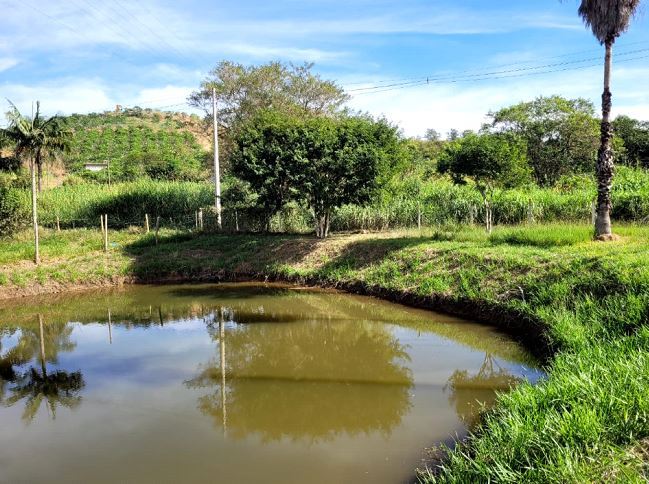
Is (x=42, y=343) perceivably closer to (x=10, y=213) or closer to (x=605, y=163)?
(x=10, y=213)

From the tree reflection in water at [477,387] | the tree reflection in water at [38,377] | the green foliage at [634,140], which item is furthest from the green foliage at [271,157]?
the green foliage at [634,140]

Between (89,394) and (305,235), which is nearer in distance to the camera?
(89,394)

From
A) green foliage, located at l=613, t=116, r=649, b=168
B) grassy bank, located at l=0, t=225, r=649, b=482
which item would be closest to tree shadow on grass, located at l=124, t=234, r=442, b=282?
grassy bank, located at l=0, t=225, r=649, b=482

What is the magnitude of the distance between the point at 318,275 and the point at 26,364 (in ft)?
27.4

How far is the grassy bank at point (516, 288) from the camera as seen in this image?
13.9ft

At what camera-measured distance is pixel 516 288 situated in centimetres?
1069

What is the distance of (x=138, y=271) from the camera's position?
17.2 metres

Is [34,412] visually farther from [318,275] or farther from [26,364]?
[318,275]

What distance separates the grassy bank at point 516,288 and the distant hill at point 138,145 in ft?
46.8

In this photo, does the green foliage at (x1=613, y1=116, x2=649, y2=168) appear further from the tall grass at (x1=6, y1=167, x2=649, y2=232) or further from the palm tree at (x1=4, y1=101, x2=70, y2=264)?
the palm tree at (x1=4, y1=101, x2=70, y2=264)

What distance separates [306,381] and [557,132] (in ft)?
78.0

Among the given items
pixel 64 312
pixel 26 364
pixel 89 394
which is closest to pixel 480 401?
pixel 89 394

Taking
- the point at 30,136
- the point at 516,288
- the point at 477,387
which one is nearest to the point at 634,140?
the point at 516,288

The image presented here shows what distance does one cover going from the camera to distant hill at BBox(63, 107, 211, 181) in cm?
4459
